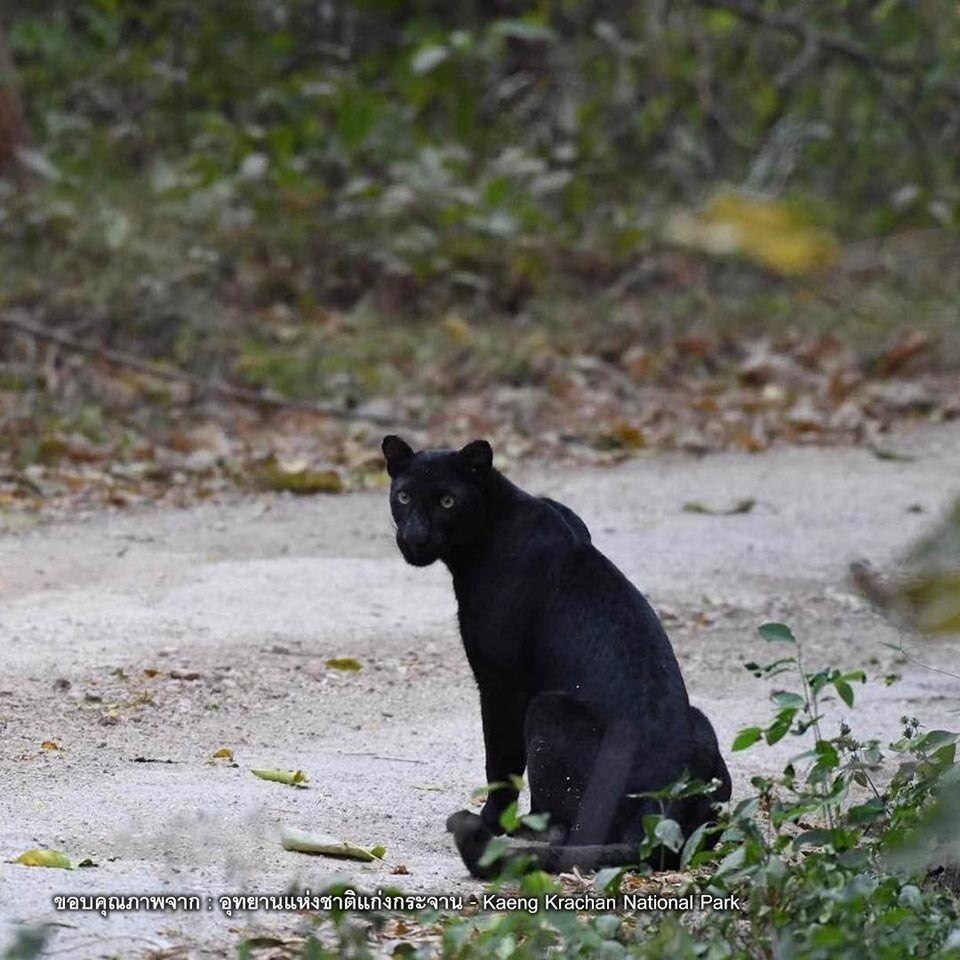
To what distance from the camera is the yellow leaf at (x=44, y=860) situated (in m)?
3.75

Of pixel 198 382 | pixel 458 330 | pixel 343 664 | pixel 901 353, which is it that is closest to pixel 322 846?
pixel 343 664

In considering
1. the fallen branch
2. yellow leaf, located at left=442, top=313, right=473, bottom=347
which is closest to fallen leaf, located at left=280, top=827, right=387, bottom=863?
the fallen branch

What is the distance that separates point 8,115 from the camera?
12547 mm

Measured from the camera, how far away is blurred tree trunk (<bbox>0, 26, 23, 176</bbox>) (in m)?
12.5

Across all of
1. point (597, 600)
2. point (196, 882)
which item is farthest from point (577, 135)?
point (196, 882)

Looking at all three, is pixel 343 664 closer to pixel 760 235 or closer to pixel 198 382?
pixel 198 382

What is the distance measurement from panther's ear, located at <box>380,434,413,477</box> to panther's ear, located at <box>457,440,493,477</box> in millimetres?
180

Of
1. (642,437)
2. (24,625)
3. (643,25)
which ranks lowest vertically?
(24,625)

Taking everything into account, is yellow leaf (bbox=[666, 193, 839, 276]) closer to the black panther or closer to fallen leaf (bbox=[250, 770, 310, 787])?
the black panther

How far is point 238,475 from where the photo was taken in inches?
366

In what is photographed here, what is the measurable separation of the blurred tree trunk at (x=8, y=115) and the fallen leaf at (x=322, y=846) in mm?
9413

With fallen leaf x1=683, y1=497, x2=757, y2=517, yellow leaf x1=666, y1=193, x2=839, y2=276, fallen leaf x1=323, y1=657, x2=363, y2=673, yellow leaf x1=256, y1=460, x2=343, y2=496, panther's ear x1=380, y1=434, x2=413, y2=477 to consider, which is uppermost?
yellow leaf x1=666, y1=193, x2=839, y2=276

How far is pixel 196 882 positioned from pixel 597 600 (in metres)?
1.26

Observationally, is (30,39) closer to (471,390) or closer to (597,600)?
(471,390)
